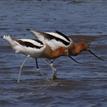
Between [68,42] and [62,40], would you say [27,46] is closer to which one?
[62,40]

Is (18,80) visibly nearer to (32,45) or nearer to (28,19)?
(32,45)

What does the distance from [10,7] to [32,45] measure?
46.6 ft

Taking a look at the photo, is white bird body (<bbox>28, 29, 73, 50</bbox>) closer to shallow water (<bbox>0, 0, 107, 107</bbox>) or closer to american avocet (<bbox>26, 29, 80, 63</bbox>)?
american avocet (<bbox>26, 29, 80, 63</bbox>)

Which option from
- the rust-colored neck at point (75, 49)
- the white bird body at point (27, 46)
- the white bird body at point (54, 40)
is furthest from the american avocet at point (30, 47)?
the rust-colored neck at point (75, 49)

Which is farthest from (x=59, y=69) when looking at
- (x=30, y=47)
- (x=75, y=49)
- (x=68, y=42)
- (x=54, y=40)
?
(x=30, y=47)

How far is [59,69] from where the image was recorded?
13484 millimetres

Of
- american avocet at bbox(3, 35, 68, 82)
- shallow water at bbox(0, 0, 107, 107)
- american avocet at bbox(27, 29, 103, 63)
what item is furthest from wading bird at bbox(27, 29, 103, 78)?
shallow water at bbox(0, 0, 107, 107)

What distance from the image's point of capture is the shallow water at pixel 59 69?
1066 cm

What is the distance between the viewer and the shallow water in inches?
420

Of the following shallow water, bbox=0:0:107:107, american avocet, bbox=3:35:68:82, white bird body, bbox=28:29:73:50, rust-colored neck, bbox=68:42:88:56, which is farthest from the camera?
rust-colored neck, bbox=68:42:88:56

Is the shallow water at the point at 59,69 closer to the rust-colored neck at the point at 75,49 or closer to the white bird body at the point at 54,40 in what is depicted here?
the rust-colored neck at the point at 75,49

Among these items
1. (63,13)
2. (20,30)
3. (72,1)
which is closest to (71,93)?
(20,30)

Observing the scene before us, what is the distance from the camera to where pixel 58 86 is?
11.9 meters

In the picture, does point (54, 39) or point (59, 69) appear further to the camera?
point (59, 69)
